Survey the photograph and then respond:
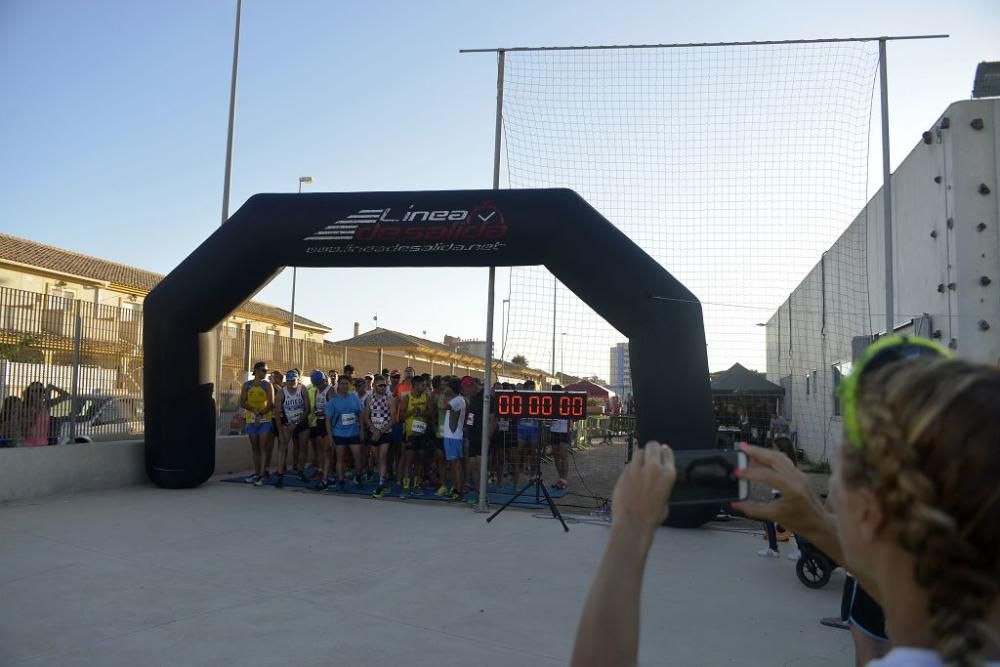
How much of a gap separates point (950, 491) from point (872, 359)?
32 cm

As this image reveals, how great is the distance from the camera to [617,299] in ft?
27.7

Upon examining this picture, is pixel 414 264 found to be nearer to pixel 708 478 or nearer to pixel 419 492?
pixel 419 492

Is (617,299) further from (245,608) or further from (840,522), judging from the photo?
(840,522)

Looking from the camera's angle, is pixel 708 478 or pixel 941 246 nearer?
pixel 708 478

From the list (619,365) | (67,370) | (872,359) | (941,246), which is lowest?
(872,359)

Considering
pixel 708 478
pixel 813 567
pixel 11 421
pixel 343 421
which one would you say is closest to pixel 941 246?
pixel 813 567

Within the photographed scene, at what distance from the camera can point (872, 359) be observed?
1098mm

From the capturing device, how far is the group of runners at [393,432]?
10.5m

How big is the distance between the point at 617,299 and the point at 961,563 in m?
7.69

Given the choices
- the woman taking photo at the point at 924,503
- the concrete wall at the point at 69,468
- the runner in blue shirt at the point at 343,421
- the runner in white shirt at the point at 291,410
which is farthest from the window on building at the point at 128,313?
the woman taking photo at the point at 924,503

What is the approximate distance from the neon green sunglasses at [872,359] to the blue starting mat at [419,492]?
8.75 metres

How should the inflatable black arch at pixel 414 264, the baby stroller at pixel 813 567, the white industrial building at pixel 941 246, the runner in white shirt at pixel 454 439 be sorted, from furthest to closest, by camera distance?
1. the runner in white shirt at pixel 454 439
2. the inflatable black arch at pixel 414 264
3. the white industrial building at pixel 941 246
4. the baby stroller at pixel 813 567

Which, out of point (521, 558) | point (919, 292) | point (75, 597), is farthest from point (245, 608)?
point (919, 292)

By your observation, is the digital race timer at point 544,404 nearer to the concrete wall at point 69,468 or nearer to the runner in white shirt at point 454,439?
the runner in white shirt at point 454,439
